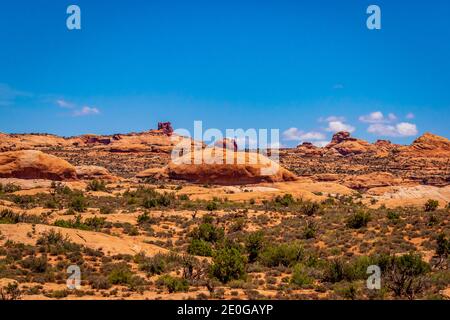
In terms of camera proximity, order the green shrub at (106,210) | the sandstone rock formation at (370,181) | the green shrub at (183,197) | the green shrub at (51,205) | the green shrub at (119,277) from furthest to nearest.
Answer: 1. the sandstone rock formation at (370,181)
2. the green shrub at (183,197)
3. the green shrub at (51,205)
4. the green shrub at (106,210)
5. the green shrub at (119,277)

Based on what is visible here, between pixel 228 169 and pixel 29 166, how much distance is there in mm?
19181

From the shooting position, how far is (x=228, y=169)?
45438 mm

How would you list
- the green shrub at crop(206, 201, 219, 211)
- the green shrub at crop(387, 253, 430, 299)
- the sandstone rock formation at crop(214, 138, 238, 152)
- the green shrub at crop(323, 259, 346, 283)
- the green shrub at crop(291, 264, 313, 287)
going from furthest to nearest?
the sandstone rock formation at crop(214, 138, 238, 152), the green shrub at crop(206, 201, 219, 211), the green shrub at crop(323, 259, 346, 283), the green shrub at crop(291, 264, 313, 287), the green shrub at crop(387, 253, 430, 299)

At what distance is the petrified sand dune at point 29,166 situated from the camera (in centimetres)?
4038

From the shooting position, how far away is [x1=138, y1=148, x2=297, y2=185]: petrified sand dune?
45.1 m

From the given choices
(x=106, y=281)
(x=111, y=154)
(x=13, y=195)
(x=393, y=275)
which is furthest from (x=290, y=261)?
(x=111, y=154)

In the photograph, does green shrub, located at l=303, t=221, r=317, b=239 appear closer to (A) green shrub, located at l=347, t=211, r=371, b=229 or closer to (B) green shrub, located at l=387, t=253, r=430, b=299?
(A) green shrub, located at l=347, t=211, r=371, b=229

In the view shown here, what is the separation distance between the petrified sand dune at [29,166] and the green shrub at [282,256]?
28278 millimetres

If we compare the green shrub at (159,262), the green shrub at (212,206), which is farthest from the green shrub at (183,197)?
the green shrub at (159,262)

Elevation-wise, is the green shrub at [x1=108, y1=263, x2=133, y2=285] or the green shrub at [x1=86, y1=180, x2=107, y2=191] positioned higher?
the green shrub at [x1=86, y1=180, x2=107, y2=191]

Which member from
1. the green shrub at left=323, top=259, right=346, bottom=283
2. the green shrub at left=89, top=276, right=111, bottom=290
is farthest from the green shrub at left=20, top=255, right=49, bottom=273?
the green shrub at left=323, top=259, right=346, bottom=283

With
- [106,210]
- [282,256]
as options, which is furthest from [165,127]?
[282,256]

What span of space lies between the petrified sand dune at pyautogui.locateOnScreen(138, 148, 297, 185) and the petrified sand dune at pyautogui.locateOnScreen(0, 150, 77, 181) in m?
13.4

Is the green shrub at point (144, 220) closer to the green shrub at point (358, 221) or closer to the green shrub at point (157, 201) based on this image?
the green shrub at point (157, 201)
